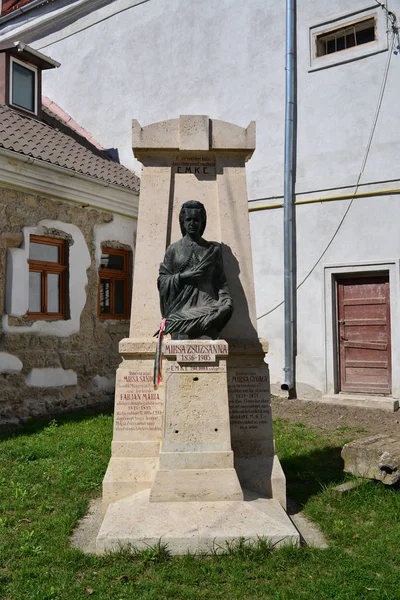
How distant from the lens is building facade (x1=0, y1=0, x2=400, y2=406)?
9.06 meters

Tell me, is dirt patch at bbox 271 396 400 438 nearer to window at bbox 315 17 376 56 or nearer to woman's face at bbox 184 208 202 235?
woman's face at bbox 184 208 202 235

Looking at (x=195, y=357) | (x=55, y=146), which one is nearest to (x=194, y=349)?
(x=195, y=357)

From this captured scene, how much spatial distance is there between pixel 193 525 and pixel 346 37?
336 inches

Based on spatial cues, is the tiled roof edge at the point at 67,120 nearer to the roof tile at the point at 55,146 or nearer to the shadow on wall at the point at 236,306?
the roof tile at the point at 55,146

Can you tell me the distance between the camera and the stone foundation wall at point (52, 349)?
26.6 ft

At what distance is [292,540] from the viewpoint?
12.2 feet

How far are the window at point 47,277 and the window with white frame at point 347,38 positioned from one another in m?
5.16

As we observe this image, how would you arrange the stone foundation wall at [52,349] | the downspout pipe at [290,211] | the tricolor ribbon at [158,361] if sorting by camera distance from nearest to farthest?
the tricolor ribbon at [158,361]
the stone foundation wall at [52,349]
the downspout pipe at [290,211]

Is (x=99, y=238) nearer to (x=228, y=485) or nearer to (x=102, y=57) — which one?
(x=102, y=57)

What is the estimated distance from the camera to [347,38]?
31.6ft

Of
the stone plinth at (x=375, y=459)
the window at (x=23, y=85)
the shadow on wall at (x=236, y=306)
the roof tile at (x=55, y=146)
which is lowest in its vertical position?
the stone plinth at (x=375, y=459)

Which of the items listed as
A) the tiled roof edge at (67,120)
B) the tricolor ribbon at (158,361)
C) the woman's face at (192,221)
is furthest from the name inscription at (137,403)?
the tiled roof edge at (67,120)

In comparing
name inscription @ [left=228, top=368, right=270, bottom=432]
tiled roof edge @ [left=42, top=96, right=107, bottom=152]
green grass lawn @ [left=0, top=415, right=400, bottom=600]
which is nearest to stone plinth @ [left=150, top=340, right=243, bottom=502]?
name inscription @ [left=228, top=368, right=270, bottom=432]

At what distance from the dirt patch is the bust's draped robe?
3.66 meters
